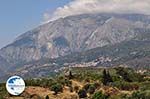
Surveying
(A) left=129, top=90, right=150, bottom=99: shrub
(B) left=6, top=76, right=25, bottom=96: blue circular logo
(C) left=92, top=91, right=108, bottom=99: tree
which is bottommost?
(A) left=129, top=90, right=150, bottom=99: shrub

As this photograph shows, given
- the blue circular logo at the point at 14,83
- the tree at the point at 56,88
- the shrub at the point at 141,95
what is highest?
the blue circular logo at the point at 14,83

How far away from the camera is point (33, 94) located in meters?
173

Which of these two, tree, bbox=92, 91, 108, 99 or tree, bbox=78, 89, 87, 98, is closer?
tree, bbox=92, 91, 108, 99

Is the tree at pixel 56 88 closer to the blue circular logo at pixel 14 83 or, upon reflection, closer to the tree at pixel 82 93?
the tree at pixel 82 93

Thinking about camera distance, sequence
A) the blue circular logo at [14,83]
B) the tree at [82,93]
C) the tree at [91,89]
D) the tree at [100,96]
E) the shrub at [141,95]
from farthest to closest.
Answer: the tree at [91,89] → the tree at [82,93] → the tree at [100,96] → the shrub at [141,95] → the blue circular logo at [14,83]

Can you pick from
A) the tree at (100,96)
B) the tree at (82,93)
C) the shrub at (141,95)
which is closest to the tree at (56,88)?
the tree at (82,93)

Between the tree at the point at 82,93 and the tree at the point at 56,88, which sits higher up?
the tree at the point at 56,88

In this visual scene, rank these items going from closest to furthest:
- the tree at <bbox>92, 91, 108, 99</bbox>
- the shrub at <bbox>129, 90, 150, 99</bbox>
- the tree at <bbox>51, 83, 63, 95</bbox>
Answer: the shrub at <bbox>129, 90, 150, 99</bbox>, the tree at <bbox>92, 91, 108, 99</bbox>, the tree at <bbox>51, 83, 63, 95</bbox>

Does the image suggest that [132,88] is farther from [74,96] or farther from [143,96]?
[143,96]

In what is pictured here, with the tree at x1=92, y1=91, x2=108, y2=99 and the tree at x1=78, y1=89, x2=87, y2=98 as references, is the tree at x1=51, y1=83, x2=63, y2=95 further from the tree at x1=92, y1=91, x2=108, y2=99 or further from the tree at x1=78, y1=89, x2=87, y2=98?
the tree at x1=92, y1=91, x2=108, y2=99

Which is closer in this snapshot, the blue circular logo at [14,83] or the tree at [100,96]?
the blue circular logo at [14,83]

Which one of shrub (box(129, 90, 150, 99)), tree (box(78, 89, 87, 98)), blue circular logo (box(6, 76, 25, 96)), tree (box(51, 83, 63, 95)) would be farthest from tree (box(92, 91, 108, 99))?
blue circular logo (box(6, 76, 25, 96))

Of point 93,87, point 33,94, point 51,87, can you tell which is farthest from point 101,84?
point 33,94

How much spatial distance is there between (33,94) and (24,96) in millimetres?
4884
